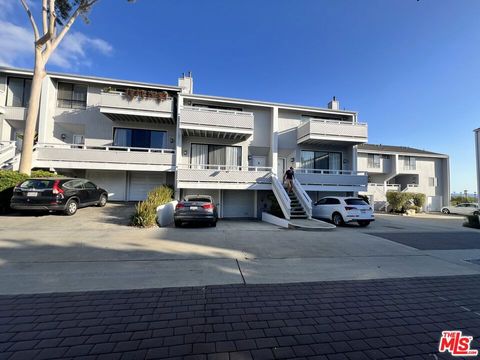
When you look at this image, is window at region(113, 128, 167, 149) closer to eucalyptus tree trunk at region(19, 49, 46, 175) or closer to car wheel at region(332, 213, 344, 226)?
eucalyptus tree trunk at region(19, 49, 46, 175)

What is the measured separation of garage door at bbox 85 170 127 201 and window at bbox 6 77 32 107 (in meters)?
6.76

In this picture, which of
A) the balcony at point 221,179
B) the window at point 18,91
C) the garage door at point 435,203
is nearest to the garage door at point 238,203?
the balcony at point 221,179

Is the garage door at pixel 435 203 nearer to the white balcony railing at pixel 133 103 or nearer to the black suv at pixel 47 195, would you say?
the white balcony railing at pixel 133 103

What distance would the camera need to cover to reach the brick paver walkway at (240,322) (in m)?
2.57

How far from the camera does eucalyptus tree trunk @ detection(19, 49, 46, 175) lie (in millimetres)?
13023

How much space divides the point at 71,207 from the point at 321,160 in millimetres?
16970

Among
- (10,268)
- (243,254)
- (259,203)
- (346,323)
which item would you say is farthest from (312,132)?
(10,268)

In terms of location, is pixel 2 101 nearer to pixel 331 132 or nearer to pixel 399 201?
pixel 331 132

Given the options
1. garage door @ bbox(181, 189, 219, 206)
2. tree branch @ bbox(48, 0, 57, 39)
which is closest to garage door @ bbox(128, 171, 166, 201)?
garage door @ bbox(181, 189, 219, 206)

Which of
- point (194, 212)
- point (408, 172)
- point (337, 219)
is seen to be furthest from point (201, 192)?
point (408, 172)

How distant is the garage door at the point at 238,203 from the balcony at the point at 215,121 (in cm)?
433

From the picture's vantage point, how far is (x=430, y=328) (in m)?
3.13

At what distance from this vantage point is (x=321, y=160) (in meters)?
19.2

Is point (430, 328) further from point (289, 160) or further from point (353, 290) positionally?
point (289, 160)
